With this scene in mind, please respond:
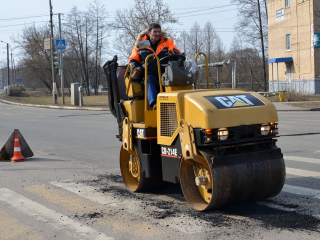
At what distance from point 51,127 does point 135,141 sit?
11338 millimetres

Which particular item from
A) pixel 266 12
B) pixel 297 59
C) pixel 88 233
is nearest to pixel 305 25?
pixel 297 59

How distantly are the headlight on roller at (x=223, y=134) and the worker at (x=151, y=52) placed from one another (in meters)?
1.30

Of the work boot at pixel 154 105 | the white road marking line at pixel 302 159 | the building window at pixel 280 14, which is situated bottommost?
the white road marking line at pixel 302 159

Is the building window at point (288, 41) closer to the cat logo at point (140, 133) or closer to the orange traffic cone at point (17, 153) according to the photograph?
the orange traffic cone at point (17, 153)

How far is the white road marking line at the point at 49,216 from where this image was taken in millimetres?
4930

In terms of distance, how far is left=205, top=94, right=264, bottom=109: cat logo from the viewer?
17.3ft

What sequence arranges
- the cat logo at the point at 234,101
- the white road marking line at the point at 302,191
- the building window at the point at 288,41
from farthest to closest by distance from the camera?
the building window at the point at 288,41, the white road marking line at the point at 302,191, the cat logo at the point at 234,101

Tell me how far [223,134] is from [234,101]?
48 centimetres

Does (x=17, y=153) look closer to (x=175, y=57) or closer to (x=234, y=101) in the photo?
(x=175, y=57)

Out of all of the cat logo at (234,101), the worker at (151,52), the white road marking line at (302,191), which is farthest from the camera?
the white road marking line at (302,191)

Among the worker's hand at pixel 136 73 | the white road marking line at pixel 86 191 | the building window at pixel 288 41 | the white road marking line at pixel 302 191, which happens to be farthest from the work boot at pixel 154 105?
the building window at pixel 288 41

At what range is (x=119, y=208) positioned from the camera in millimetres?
5945

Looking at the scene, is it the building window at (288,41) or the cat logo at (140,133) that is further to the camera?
the building window at (288,41)

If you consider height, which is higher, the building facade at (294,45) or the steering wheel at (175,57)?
the building facade at (294,45)
